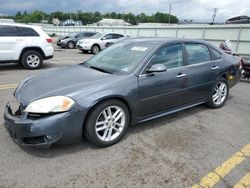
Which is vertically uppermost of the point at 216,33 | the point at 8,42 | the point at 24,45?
the point at 8,42

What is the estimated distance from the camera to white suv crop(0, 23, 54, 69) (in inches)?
362

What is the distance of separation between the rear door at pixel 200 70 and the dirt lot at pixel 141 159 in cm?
61

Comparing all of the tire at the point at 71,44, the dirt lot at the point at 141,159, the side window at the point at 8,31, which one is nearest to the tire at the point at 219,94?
the dirt lot at the point at 141,159

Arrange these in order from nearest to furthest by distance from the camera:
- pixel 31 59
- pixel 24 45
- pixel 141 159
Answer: pixel 141 159 < pixel 24 45 < pixel 31 59

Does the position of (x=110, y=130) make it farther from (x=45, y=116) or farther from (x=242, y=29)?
(x=242, y=29)

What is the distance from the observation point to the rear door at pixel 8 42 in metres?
9.12

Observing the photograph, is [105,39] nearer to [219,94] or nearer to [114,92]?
[219,94]

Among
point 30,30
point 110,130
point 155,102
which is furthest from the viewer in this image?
point 30,30

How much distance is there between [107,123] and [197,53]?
2.43 m

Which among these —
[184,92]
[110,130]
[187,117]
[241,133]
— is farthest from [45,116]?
[241,133]

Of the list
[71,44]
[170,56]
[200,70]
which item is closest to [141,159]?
[170,56]

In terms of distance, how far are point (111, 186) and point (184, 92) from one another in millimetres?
2368

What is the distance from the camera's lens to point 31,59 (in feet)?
32.4

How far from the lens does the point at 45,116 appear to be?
3143 mm
